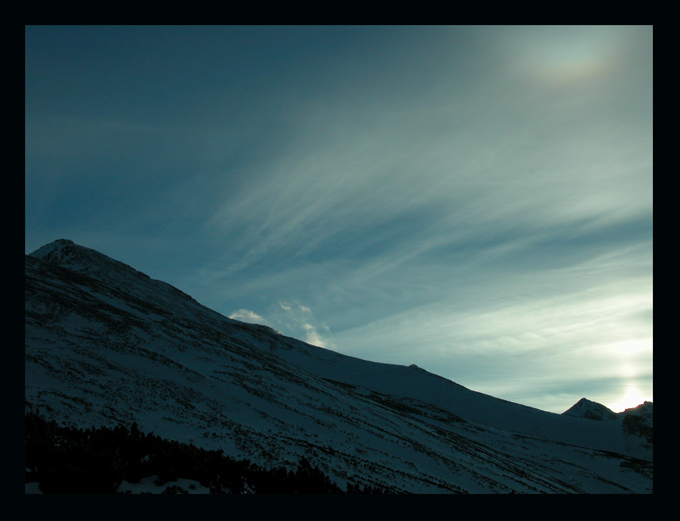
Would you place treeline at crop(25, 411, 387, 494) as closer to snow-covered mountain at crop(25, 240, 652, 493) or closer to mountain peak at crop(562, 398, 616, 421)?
snow-covered mountain at crop(25, 240, 652, 493)

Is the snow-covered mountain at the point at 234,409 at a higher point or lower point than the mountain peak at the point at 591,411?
higher

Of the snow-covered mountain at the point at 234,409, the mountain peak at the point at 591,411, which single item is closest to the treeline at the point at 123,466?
the snow-covered mountain at the point at 234,409

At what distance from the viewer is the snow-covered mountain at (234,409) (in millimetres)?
29938

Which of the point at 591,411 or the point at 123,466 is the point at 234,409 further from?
the point at 591,411

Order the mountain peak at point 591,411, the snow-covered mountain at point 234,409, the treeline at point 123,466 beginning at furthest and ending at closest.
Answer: the mountain peak at point 591,411 < the snow-covered mountain at point 234,409 < the treeline at point 123,466

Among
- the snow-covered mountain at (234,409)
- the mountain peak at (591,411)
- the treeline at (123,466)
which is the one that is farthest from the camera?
the mountain peak at (591,411)

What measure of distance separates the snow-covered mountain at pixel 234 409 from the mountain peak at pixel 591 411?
79.5 m

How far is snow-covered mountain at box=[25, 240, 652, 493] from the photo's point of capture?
29.9 metres

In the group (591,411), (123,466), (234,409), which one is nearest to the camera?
(123,466)

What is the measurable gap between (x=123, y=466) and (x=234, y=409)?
885 inches

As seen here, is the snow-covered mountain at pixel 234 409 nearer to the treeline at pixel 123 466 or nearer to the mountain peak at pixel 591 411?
the treeline at pixel 123 466

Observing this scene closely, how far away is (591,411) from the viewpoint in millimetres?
149375

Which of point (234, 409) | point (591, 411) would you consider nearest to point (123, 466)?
point (234, 409)
